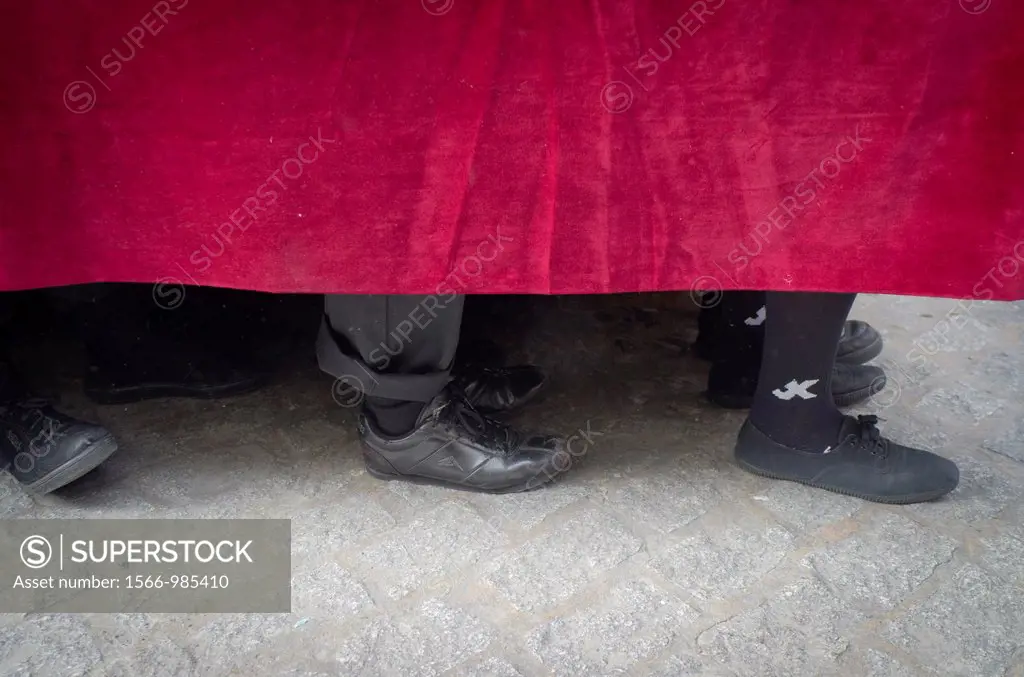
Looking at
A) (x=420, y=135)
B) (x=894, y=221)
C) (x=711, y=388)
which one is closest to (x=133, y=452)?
(x=420, y=135)

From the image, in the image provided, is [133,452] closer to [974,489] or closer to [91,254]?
[91,254]

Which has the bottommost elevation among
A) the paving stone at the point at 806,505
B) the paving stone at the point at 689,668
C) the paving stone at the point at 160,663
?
the paving stone at the point at 160,663

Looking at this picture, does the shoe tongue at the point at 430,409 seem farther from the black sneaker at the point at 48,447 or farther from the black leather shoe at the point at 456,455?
the black sneaker at the point at 48,447

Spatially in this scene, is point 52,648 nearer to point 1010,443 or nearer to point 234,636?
point 234,636

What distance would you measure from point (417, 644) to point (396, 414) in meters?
0.38

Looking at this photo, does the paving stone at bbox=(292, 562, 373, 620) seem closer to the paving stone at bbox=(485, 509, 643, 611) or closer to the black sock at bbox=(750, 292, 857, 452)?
the paving stone at bbox=(485, 509, 643, 611)

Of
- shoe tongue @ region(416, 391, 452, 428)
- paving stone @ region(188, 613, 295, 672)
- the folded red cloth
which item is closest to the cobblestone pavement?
paving stone @ region(188, 613, 295, 672)

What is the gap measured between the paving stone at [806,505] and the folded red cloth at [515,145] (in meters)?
0.37

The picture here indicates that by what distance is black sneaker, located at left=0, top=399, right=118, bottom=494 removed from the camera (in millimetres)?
1252

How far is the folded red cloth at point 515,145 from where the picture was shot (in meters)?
1.01

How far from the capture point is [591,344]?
180 centimetres

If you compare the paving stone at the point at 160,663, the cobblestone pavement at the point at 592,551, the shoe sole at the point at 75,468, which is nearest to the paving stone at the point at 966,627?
the cobblestone pavement at the point at 592,551

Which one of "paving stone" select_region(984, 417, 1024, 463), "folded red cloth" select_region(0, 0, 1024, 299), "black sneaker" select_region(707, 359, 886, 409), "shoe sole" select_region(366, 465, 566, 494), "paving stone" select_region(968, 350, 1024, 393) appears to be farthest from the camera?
"paving stone" select_region(968, 350, 1024, 393)

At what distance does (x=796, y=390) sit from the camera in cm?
135
